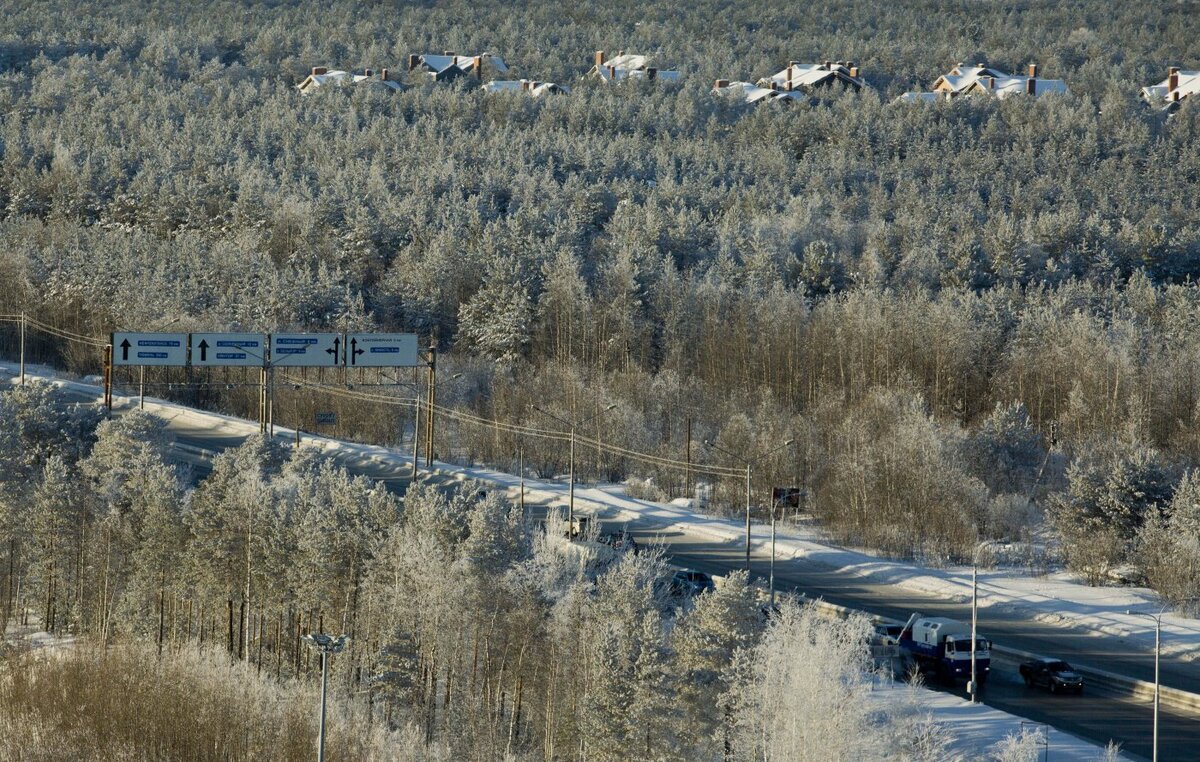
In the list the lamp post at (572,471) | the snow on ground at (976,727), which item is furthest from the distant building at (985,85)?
the snow on ground at (976,727)

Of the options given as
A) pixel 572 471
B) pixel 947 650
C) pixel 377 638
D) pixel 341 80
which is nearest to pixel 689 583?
pixel 572 471

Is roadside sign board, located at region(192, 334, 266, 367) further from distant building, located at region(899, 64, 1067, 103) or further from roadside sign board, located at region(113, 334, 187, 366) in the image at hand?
distant building, located at region(899, 64, 1067, 103)

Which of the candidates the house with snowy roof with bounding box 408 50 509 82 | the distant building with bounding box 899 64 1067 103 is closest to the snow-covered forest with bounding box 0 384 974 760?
the distant building with bounding box 899 64 1067 103

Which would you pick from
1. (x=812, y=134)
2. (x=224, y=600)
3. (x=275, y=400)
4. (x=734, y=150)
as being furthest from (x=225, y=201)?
(x=224, y=600)

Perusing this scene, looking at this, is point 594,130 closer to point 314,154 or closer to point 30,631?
point 314,154

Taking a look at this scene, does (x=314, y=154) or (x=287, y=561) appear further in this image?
(x=314, y=154)

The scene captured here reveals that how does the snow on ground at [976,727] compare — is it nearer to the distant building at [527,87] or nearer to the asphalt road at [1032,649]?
the asphalt road at [1032,649]

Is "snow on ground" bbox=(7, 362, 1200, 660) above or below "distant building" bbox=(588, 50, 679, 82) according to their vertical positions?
below
